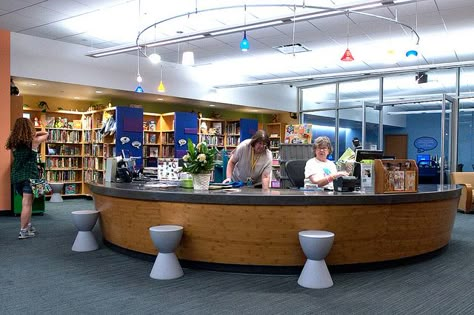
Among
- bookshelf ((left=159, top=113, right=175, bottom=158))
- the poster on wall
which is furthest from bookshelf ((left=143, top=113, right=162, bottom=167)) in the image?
the poster on wall

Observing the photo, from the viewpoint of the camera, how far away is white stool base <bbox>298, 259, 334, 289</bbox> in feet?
13.7

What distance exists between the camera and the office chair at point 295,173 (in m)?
6.11

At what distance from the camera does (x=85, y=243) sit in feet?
18.3

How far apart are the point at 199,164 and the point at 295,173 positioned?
169cm

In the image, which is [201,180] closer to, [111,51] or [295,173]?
[295,173]

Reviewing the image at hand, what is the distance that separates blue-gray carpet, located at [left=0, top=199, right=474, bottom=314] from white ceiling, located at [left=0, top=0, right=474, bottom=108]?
3.76m

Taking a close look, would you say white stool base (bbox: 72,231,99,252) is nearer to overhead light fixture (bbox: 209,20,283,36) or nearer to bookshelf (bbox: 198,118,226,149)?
overhead light fixture (bbox: 209,20,283,36)

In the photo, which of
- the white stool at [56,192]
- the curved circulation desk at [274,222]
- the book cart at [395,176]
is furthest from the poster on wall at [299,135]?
the white stool at [56,192]

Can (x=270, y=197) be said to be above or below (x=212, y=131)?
below

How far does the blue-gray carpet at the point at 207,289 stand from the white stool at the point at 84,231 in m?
0.14

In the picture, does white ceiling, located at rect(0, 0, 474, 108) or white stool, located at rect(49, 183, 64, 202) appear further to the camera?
white stool, located at rect(49, 183, 64, 202)

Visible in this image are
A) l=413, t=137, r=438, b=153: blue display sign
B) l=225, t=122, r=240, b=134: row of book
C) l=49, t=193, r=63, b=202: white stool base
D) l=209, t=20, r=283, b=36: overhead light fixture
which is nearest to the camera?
l=209, t=20, r=283, b=36: overhead light fixture

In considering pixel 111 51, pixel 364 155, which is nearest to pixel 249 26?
pixel 364 155

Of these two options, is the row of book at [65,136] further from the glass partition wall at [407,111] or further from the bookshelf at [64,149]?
the glass partition wall at [407,111]
